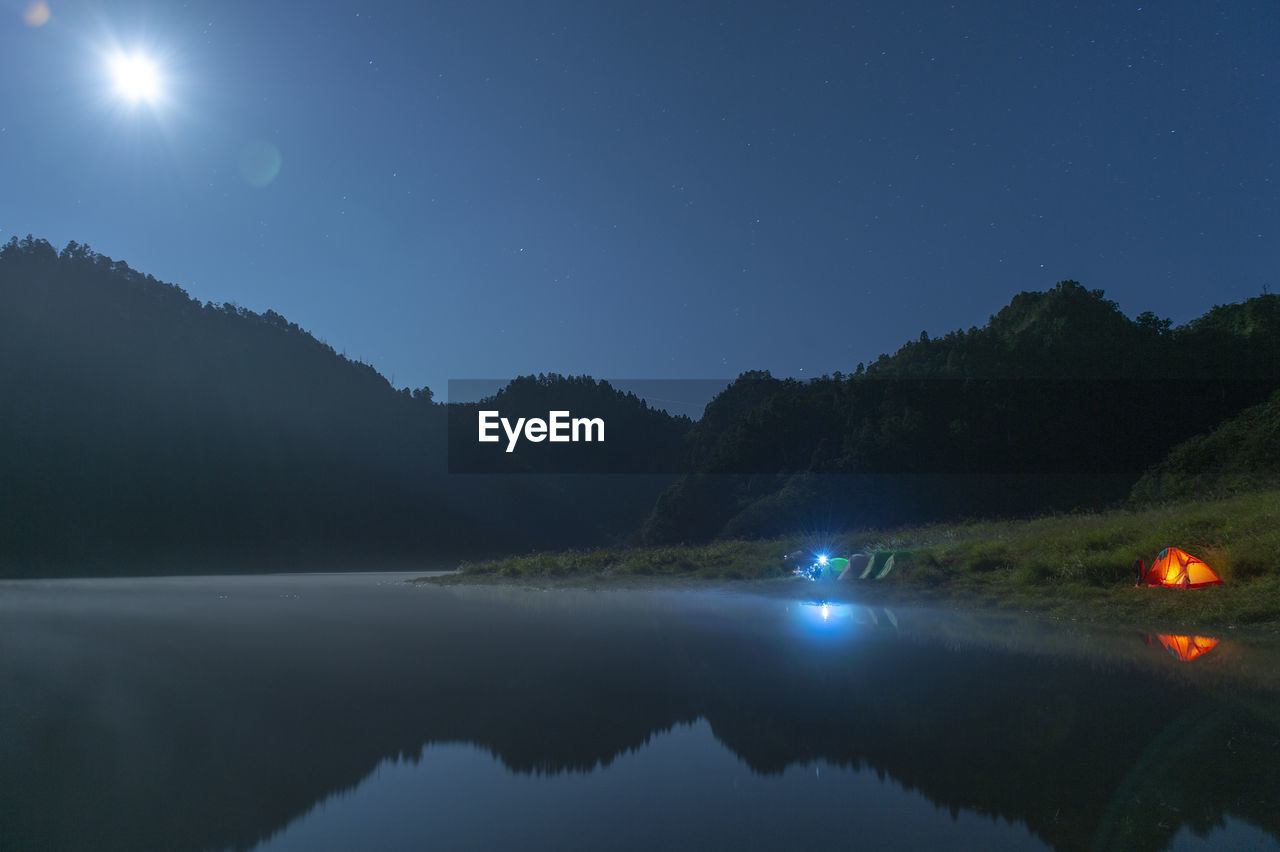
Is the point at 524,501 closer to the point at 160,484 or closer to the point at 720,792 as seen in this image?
the point at 160,484

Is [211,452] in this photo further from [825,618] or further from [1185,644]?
[1185,644]

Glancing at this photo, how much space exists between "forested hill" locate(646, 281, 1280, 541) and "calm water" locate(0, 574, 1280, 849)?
41.7 metres

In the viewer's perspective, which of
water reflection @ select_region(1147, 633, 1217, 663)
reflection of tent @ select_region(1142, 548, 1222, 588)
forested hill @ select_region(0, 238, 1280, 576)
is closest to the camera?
water reflection @ select_region(1147, 633, 1217, 663)

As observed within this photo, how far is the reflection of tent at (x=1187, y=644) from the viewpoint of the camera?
8.48 meters

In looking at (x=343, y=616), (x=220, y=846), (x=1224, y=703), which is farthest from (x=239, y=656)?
(x=1224, y=703)

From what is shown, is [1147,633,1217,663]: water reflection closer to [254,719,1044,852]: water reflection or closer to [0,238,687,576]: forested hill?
[254,719,1044,852]: water reflection

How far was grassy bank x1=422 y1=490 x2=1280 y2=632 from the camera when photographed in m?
11.7

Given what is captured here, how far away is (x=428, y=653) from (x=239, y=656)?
2.24 metres

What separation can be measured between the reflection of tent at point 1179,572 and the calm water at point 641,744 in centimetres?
380

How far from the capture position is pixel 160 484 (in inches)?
2810

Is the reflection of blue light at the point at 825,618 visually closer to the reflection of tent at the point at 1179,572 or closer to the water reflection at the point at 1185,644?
the water reflection at the point at 1185,644

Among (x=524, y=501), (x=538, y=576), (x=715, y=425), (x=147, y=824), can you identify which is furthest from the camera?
(x=524, y=501)

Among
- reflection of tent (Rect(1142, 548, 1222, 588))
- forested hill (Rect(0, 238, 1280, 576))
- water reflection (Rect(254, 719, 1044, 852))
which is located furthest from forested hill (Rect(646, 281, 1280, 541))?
water reflection (Rect(254, 719, 1044, 852))

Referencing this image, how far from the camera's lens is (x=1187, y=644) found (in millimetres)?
9250
